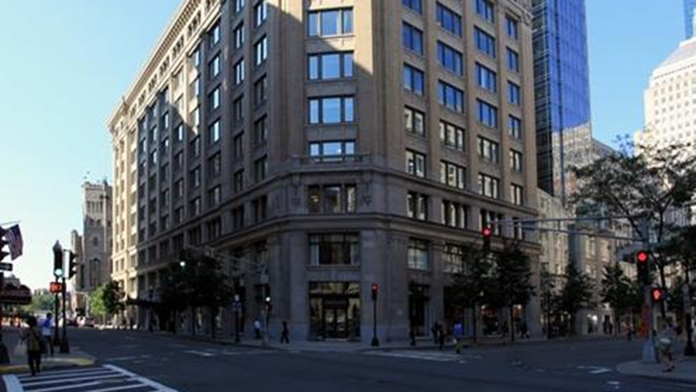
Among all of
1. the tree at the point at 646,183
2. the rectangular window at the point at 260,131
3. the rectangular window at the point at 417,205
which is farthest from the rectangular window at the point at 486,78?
the tree at the point at 646,183

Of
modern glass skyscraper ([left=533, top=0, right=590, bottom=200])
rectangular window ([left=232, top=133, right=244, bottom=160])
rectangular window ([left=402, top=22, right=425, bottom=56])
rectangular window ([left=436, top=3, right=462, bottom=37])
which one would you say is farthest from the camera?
modern glass skyscraper ([left=533, top=0, right=590, bottom=200])

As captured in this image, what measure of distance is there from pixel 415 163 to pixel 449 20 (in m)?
14.6

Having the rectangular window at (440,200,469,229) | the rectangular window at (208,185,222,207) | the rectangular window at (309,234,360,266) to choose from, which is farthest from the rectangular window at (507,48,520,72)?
the rectangular window at (208,185,222,207)

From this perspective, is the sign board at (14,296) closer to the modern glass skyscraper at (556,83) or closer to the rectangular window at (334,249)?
the rectangular window at (334,249)

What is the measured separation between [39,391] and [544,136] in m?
97.3

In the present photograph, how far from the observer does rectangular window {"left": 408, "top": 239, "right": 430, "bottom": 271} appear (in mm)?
69312

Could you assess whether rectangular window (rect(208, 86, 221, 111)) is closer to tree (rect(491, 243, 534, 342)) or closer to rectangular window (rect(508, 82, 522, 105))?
rectangular window (rect(508, 82, 522, 105))

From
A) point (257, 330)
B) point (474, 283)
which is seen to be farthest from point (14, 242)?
point (474, 283)

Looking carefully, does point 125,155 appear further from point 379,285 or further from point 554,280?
point 379,285

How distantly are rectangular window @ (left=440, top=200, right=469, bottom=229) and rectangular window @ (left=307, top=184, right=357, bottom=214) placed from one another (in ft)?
33.0

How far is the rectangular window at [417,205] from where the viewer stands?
69062 millimetres

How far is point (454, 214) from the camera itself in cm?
7544

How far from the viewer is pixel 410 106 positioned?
70125 mm

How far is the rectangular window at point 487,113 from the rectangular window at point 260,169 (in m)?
20.9
